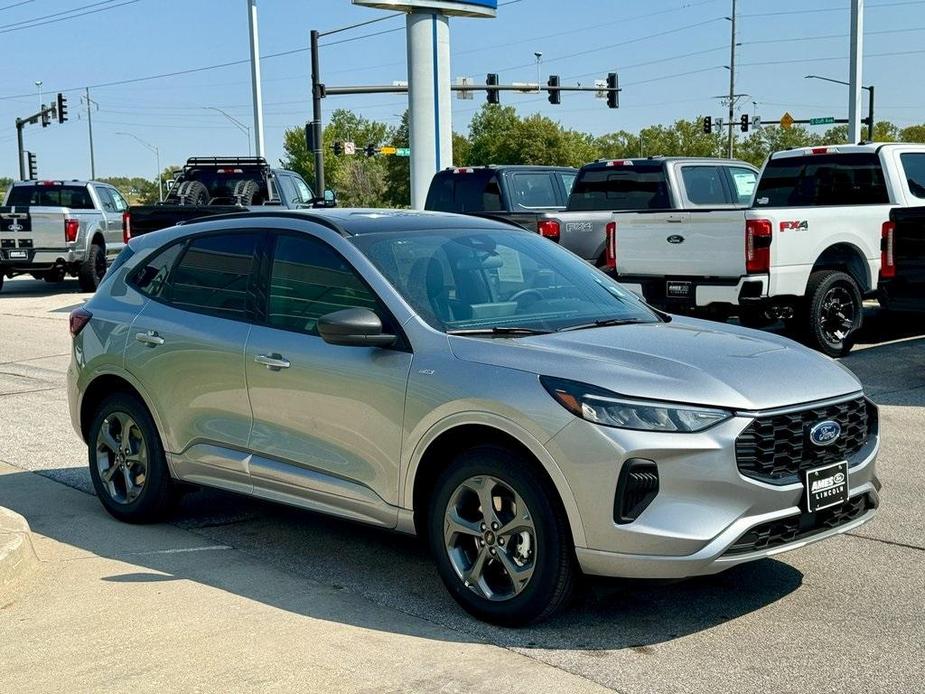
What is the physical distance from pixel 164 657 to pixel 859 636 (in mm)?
2719

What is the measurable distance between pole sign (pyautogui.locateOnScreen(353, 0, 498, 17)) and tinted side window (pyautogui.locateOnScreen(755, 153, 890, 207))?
1098 cm

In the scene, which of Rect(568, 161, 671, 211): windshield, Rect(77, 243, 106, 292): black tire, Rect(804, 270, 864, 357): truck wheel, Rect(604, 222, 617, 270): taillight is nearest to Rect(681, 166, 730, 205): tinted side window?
Rect(568, 161, 671, 211): windshield

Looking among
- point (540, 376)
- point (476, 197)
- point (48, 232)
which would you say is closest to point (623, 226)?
point (476, 197)

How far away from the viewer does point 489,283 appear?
18.7 ft

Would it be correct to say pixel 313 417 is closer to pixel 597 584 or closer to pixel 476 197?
pixel 597 584

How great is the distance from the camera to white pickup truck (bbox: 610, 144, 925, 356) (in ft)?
38.8

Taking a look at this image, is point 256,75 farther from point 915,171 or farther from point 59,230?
point 915,171

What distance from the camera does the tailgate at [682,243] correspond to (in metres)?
11.9

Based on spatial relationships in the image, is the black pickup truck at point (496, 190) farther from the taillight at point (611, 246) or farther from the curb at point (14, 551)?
the curb at point (14, 551)

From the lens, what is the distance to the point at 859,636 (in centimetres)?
474

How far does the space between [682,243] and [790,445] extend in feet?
25.4

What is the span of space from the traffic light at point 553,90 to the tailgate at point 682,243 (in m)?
35.1

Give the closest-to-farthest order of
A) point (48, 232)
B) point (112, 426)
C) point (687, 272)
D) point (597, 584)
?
point (597, 584)
point (112, 426)
point (687, 272)
point (48, 232)

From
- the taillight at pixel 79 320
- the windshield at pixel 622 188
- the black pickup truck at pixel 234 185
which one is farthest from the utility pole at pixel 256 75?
the taillight at pixel 79 320
